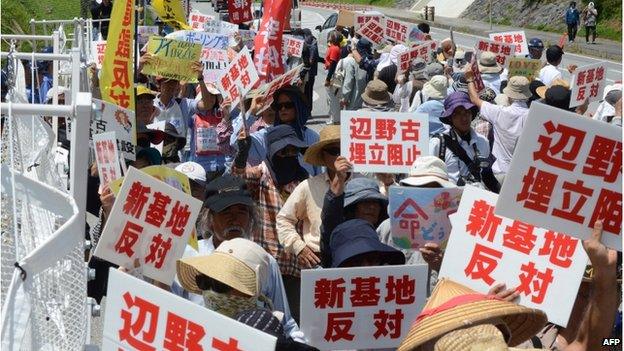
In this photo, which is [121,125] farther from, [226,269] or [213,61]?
[213,61]

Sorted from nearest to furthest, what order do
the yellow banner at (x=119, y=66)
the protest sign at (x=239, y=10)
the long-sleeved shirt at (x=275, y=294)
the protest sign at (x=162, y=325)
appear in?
the protest sign at (x=162, y=325) → the long-sleeved shirt at (x=275, y=294) → the yellow banner at (x=119, y=66) → the protest sign at (x=239, y=10)

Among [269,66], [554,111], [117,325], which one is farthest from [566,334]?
[269,66]

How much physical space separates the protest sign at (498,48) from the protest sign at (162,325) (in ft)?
34.2

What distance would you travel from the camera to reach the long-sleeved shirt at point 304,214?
19.9ft

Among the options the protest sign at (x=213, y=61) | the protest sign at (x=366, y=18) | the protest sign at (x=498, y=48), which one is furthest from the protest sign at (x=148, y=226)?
the protest sign at (x=366, y=18)

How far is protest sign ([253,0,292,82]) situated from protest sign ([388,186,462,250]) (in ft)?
16.5

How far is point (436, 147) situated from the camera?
23.8 feet

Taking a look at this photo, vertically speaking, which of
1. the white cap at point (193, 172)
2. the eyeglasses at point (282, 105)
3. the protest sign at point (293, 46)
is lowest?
the protest sign at point (293, 46)

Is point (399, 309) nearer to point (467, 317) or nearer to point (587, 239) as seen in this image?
point (587, 239)

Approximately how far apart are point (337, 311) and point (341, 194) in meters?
1.07

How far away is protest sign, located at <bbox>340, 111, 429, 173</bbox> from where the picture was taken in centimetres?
661

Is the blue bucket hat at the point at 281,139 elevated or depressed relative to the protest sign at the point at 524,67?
elevated

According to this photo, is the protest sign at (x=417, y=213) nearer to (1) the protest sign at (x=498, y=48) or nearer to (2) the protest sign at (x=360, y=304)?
(2) the protest sign at (x=360, y=304)

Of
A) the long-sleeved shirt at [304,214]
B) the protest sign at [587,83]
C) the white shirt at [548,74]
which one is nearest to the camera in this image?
the long-sleeved shirt at [304,214]
